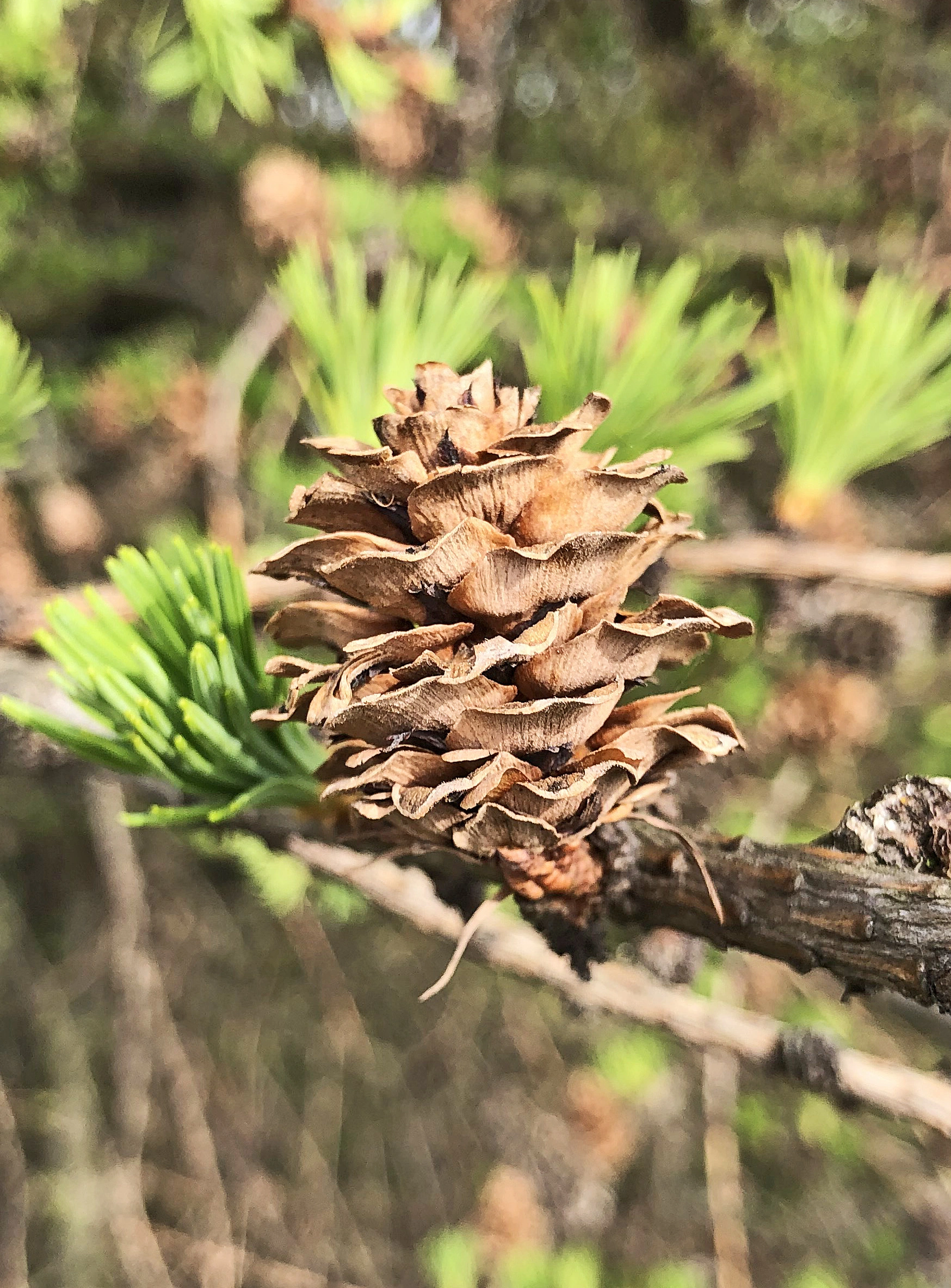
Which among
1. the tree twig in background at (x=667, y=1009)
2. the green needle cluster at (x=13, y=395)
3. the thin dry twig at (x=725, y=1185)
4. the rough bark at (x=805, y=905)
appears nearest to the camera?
the rough bark at (x=805, y=905)

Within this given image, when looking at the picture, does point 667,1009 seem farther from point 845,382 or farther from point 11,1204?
point 11,1204

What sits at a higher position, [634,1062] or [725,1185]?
[634,1062]

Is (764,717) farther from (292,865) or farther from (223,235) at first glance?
(223,235)

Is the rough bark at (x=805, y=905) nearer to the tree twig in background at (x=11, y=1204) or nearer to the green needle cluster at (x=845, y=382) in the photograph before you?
the green needle cluster at (x=845, y=382)

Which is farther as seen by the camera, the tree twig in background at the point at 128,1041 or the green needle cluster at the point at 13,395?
the tree twig in background at the point at 128,1041

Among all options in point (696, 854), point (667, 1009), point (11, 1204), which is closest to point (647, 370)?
point (696, 854)

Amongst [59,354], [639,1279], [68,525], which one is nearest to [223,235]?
[59,354]

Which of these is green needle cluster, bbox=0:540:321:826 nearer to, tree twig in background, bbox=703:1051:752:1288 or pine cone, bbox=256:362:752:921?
pine cone, bbox=256:362:752:921

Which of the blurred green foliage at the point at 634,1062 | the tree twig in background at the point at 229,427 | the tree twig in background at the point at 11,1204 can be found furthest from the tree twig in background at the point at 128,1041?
the blurred green foliage at the point at 634,1062
